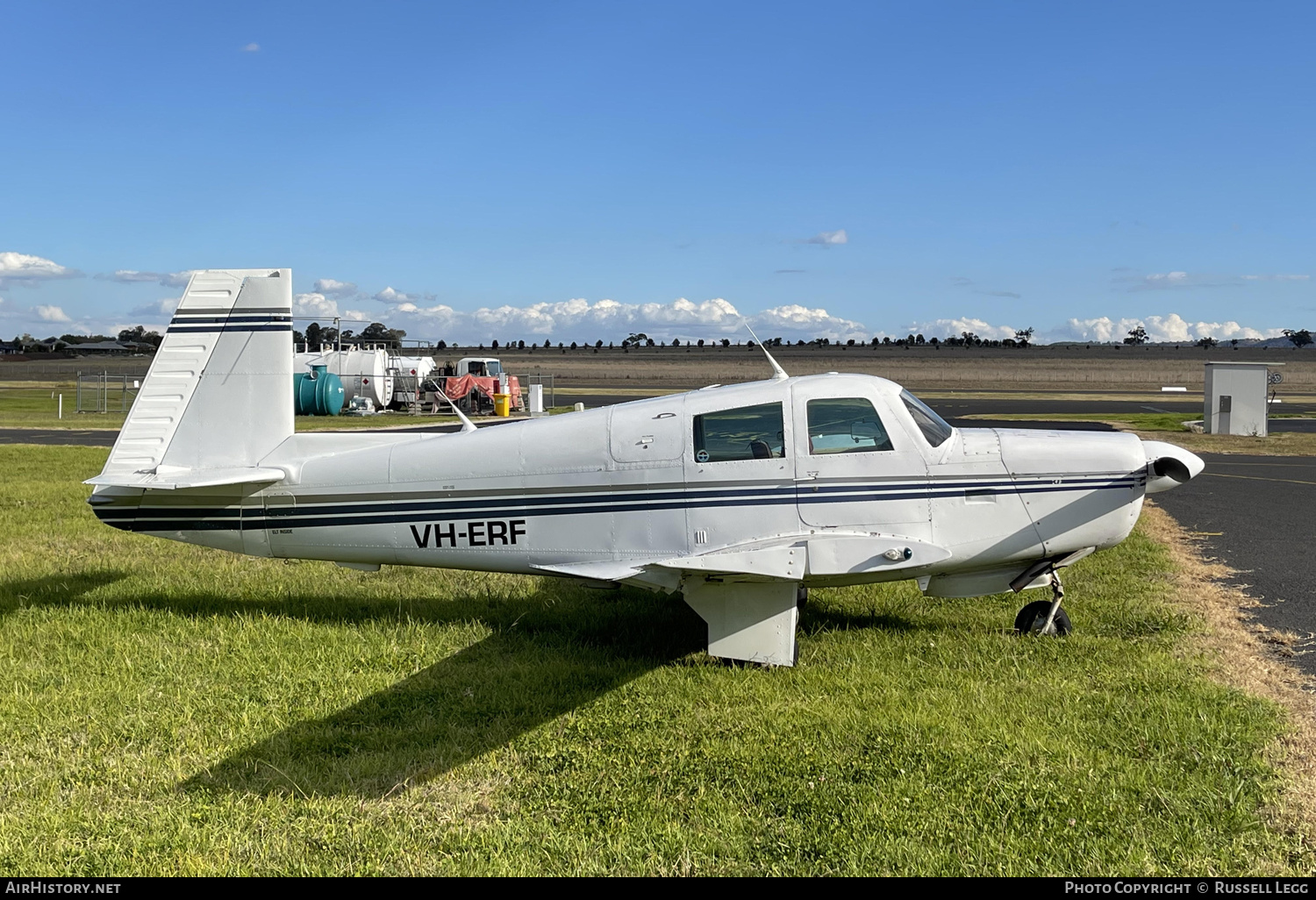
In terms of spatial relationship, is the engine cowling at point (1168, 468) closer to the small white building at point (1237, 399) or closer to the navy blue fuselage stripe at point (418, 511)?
the navy blue fuselage stripe at point (418, 511)

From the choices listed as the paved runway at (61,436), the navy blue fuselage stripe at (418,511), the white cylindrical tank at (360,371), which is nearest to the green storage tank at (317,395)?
the white cylindrical tank at (360,371)

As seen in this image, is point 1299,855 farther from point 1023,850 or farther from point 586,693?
point 586,693

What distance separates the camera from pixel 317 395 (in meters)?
39.7

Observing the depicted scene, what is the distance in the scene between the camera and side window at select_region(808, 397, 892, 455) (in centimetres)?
698

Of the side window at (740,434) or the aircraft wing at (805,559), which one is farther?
the side window at (740,434)

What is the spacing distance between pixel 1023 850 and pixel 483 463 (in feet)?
15.4

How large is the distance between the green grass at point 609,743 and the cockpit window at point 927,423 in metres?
1.65

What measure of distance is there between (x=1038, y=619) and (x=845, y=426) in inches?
94.7

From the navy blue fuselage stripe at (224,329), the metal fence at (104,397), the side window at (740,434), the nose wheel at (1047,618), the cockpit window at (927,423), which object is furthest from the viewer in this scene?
the metal fence at (104,397)

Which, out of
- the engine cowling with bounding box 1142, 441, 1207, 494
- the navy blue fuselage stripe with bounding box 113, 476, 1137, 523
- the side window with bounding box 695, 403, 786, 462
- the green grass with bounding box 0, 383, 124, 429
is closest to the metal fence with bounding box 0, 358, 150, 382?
the green grass with bounding box 0, 383, 124, 429

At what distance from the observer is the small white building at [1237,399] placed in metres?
27.0

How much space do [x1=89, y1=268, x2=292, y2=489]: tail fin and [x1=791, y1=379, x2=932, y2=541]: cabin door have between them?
4352mm

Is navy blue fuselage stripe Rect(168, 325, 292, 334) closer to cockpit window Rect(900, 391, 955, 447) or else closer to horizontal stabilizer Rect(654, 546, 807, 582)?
horizontal stabilizer Rect(654, 546, 807, 582)
